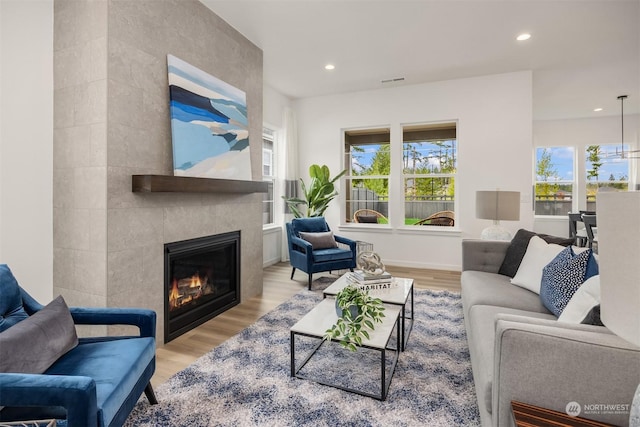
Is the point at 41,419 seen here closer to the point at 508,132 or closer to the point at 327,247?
the point at 327,247

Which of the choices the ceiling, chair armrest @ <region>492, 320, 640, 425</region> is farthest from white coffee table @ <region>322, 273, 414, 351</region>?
the ceiling

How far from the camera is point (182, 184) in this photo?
247cm

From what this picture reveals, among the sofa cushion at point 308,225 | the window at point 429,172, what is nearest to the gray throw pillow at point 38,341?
the sofa cushion at point 308,225

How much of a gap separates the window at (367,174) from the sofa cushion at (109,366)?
14.8 feet

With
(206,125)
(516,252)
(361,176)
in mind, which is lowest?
(516,252)

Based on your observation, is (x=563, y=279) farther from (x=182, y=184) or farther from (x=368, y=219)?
(x=368, y=219)

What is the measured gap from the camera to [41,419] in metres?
1.22

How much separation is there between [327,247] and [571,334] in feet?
11.0

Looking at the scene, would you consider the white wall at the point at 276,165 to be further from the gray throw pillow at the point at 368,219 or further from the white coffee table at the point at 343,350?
the white coffee table at the point at 343,350

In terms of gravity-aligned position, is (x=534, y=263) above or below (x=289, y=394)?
above

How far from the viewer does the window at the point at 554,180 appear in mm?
7203

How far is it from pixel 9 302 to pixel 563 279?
2926 mm

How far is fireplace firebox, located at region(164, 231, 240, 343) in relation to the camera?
2.68 metres

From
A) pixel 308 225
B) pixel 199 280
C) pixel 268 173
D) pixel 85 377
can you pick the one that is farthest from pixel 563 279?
pixel 268 173
